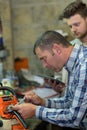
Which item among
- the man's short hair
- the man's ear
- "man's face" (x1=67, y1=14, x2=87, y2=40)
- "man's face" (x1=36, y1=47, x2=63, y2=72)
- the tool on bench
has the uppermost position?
the man's short hair

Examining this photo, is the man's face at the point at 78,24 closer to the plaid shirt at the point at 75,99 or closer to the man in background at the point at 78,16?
the man in background at the point at 78,16

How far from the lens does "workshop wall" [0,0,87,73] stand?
10.7 ft

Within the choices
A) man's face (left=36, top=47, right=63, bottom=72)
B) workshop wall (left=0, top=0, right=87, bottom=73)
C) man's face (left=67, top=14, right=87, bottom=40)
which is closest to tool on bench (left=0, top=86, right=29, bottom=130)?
man's face (left=36, top=47, right=63, bottom=72)

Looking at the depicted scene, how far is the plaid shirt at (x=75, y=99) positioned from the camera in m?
1.67

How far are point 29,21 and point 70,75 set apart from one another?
1.59 meters

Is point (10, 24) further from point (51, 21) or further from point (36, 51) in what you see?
point (36, 51)

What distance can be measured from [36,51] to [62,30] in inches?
59.9

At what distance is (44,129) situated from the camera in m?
2.30

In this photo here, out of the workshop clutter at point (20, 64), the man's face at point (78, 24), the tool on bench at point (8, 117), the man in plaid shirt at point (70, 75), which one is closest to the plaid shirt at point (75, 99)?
the man in plaid shirt at point (70, 75)

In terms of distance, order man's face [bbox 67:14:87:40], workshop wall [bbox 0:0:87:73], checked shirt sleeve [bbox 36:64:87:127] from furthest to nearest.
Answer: workshop wall [bbox 0:0:87:73]
man's face [bbox 67:14:87:40]
checked shirt sleeve [bbox 36:64:87:127]

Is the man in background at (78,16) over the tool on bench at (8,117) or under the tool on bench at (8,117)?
over

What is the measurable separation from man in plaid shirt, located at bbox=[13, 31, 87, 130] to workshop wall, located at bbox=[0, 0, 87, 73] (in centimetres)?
145

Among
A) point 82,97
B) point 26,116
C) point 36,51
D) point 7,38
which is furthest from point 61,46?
point 7,38

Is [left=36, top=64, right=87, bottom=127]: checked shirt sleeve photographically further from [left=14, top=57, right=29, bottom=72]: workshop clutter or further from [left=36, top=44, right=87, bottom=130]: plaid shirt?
[left=14, top=57, right=29, bottom=72]: workshop clutter
